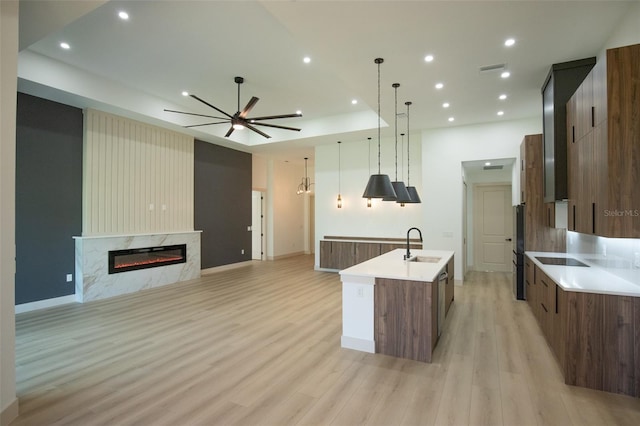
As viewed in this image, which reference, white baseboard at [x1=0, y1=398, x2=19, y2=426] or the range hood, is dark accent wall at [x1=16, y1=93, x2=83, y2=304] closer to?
white baseboard at [x1=0, y1=398, x2=19, y2=426]

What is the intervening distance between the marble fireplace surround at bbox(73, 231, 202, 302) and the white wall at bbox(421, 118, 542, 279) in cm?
567

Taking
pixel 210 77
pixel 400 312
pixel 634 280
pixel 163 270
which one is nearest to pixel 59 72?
pixel 210 77

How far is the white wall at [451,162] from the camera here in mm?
6402

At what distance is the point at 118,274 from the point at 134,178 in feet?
6.46

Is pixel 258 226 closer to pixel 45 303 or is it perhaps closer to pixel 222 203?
pixel 222 203

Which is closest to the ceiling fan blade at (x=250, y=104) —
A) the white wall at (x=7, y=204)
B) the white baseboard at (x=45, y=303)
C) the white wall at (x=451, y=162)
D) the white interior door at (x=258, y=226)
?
the white wall at (x=7, y=204)

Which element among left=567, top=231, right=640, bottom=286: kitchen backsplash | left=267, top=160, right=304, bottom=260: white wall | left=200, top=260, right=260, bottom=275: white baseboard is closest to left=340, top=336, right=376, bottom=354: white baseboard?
left=567, top=231, right=640, bottom=286: kitchen backsplash

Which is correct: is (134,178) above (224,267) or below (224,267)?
above

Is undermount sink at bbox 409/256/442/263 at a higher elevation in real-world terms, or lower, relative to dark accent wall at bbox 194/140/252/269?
lower

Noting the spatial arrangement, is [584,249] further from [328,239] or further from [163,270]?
[163,270]

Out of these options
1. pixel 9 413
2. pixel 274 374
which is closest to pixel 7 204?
pixel 9 413

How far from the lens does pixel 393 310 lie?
3.37m

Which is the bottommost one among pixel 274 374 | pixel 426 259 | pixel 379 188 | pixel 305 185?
pixel 274 374

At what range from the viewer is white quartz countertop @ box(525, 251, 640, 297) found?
262cm
